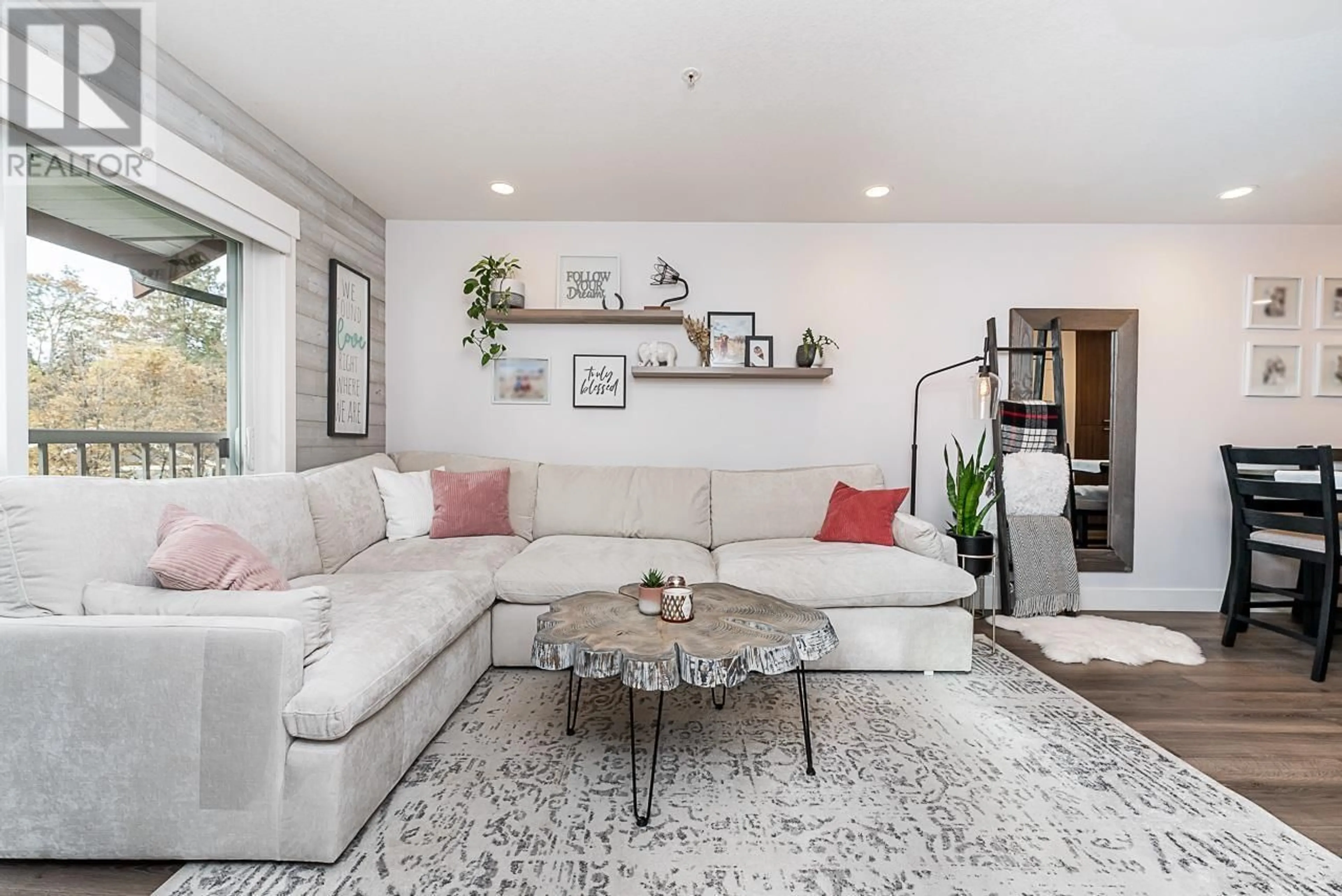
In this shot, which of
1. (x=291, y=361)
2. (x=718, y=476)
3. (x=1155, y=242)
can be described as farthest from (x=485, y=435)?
(x=1155, y=242)

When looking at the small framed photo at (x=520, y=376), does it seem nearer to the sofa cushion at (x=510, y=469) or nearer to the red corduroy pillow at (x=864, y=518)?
the sofa cushion at (x=510, y=469)

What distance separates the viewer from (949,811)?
1711mm

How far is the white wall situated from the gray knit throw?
0.37 metres

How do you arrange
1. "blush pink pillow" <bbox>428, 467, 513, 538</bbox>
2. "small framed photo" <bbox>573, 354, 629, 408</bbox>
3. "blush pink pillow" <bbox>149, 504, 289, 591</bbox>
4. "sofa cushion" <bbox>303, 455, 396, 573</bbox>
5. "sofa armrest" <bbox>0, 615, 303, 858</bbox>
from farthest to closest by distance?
"small framed photo" <bbox>573, 354, 629, 408</bbox>
"blush pink pillow" <bbox>428, 467, 513, 538</bbox>
"sofa cushion" <bbox>303, 455, 396, 573</bbox>
"blush pink pillow" <bbox>149, 504, 289, 591</bbox>
"sofa armrest" <bbox>0, 615, 303, 858</bbox>

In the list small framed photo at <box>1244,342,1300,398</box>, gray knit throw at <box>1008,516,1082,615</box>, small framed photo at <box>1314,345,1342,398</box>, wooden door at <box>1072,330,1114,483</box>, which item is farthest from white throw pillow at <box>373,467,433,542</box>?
small framed photo at <box>1314,345,1342,398</box>

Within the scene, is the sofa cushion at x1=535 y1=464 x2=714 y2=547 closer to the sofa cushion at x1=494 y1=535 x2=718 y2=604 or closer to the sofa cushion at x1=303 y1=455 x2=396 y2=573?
the sofa cushion at x1=494 y1=535 x2=718 y2=604

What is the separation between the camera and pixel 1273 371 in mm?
3893

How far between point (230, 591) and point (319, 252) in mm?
2221

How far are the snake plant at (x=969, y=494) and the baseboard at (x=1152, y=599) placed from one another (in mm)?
955

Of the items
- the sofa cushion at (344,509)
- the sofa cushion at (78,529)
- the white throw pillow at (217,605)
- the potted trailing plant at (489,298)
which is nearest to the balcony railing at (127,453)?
the sofa cushion at (78,529)

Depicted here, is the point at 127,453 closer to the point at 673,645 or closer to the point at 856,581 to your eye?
the point at 673,645

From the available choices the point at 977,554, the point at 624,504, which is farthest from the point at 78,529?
the point at 977,554

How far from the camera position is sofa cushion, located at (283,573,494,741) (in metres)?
1.46

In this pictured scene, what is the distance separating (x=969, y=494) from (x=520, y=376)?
2.78 metres
